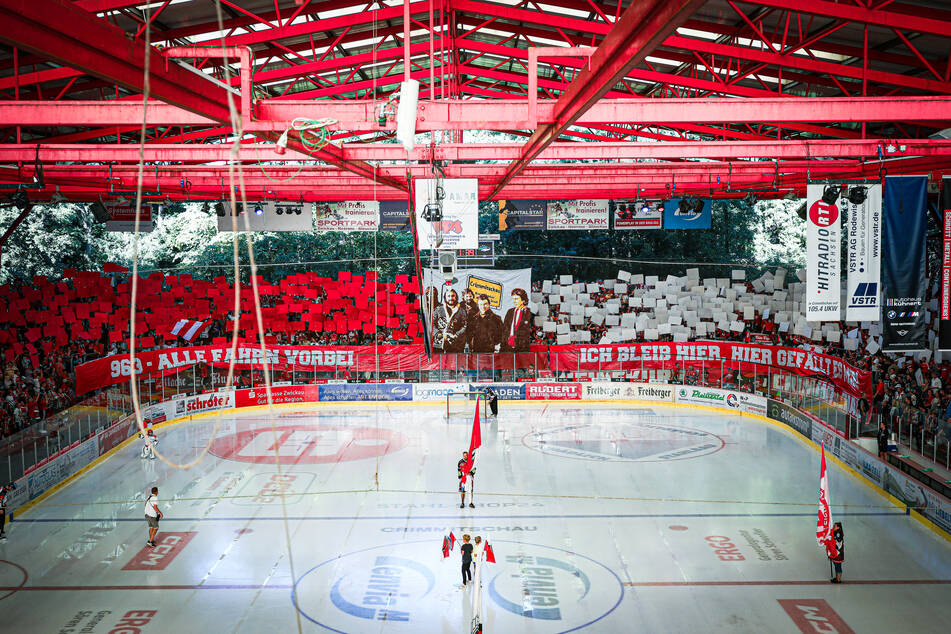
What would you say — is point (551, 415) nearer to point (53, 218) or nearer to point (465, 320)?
point (465, 320)

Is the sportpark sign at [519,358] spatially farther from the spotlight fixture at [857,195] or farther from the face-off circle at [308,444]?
the spotlight fixture at [857,195]

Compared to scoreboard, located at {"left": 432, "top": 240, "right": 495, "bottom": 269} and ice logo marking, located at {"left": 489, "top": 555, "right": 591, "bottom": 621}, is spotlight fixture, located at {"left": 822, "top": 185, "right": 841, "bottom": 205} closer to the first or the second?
ice logo marking, located at {"left": 489, "top": 555, "right": 591, "bottom": 621}

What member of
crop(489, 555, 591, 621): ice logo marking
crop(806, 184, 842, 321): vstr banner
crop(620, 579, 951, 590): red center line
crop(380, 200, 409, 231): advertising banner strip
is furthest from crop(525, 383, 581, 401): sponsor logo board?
crop(620, 579, 951, 590): red center line

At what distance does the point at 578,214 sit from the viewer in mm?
32250

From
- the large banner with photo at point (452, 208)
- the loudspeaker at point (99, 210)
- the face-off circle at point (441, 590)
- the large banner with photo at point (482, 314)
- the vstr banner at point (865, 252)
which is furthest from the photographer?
the large banner with photo at point (482, 314)

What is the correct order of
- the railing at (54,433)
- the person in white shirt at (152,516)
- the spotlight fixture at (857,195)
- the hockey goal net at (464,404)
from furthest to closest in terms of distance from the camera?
1. the hockey goal net at (464,404)
2. the spotlight fixture at (857,195)
3. the railing at (54,433)
4. the person in white shirt at (152,516)

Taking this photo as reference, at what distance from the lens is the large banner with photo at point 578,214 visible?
32062 millimetres

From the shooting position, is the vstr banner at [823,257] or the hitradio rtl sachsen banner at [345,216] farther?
the hitradio rtl sachsen banner at [345,216]

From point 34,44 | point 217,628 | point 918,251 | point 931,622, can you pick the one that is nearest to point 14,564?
point 217,628

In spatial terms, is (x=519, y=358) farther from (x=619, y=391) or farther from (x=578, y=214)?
(x=578, y=214)

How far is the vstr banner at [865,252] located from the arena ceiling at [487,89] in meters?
1.38

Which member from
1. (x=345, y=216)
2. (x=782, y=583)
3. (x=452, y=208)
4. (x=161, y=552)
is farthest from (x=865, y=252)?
(x=345, y=216)

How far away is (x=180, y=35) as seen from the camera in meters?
16.3

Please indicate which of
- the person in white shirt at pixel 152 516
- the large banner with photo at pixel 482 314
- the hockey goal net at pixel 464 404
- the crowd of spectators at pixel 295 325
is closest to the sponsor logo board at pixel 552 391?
the large banner with photo at pixel 482 314
